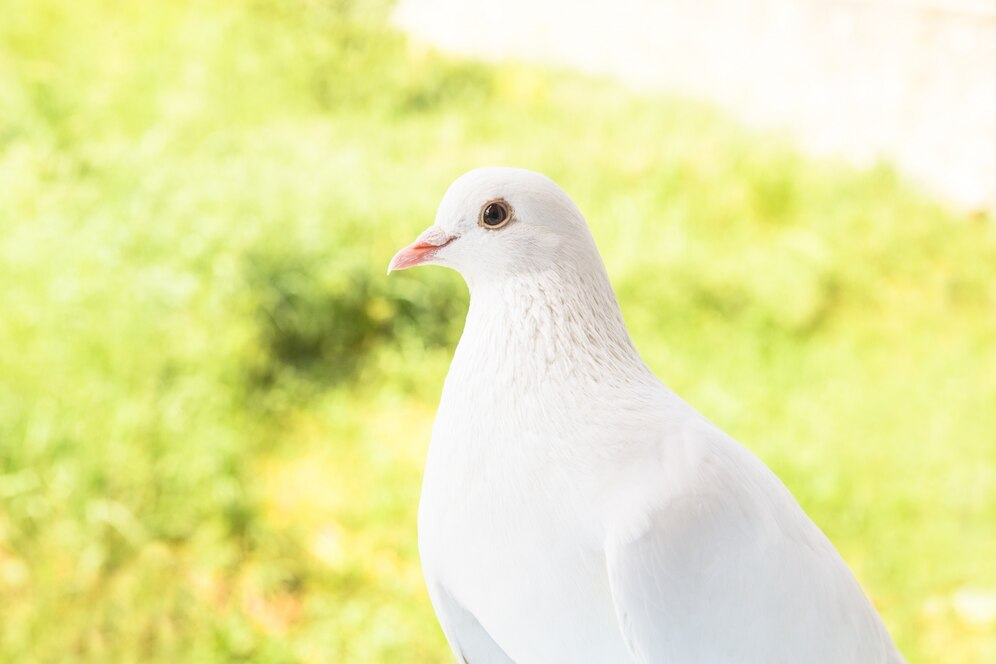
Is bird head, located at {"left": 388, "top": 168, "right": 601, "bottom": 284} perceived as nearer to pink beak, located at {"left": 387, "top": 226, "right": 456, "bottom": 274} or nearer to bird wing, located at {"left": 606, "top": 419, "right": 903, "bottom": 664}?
pink beak, located at {"left": 387, "top": 226, "right": 456, "bottom": 274}

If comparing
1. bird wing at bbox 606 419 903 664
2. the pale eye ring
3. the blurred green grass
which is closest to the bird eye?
→ the pale eye ring

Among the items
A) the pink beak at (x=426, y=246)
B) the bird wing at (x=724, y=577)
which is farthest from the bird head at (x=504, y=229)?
the bird wing at (x=724, y=577)

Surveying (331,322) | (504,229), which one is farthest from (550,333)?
(331,322)

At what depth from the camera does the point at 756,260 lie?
2.54 m

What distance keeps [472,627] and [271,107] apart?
2278 millimetres

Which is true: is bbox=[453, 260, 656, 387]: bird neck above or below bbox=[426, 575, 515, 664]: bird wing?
above

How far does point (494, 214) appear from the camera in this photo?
0.69 m

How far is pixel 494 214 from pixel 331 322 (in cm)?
146

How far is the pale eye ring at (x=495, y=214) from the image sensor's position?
2.24ft

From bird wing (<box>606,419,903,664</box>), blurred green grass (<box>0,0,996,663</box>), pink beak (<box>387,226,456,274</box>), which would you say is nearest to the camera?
bird wing (<box>606,419,903,664</box>)

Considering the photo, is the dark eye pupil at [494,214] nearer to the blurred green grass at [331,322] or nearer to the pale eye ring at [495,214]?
the pale eye ring at [495,214]

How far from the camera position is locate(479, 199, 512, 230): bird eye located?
0.68 m

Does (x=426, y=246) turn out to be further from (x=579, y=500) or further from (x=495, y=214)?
(x=579, y=500)

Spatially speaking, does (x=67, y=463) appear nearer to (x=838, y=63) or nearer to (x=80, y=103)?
(x=80, y=103)
